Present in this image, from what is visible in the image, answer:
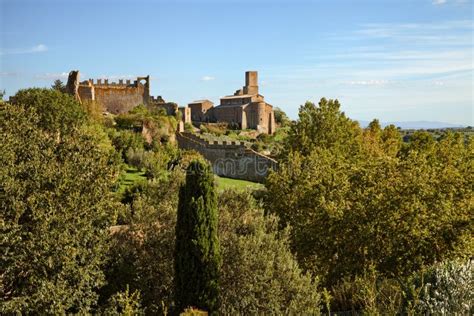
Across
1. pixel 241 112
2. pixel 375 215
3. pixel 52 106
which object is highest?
pixel 241 112

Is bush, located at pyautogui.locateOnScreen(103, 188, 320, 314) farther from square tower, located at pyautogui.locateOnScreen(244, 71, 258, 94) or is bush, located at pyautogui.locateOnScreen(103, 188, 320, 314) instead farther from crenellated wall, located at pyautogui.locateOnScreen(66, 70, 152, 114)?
square tower, located at pyautogui.locateOnScreen(244, 71, 258, 94)

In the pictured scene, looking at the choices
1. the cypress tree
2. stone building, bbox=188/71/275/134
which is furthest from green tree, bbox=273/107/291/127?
the cypress tree

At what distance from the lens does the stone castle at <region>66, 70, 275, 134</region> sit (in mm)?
48281

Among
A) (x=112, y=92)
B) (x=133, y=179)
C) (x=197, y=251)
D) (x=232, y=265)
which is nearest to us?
(x=197, y=251)

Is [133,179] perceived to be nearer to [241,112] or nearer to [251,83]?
[241,112]

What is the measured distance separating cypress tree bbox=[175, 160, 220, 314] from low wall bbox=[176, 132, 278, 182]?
2394cm

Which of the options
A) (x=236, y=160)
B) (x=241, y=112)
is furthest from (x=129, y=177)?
(x=241, y=112)

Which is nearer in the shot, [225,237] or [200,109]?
[225,237]

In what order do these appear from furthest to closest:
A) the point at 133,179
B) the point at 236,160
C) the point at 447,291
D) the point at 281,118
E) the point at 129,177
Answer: the point at 281,118 → the point at 236,160 → the point at 129,177 → the point at 133,179 → the point at 447,291

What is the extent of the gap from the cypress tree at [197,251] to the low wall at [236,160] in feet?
78.5

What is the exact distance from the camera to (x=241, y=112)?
7350 cm

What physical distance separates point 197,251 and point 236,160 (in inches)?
1093

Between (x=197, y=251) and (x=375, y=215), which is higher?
(x=375, y=215)

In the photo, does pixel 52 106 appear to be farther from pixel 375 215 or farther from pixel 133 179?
pixel 375 215
